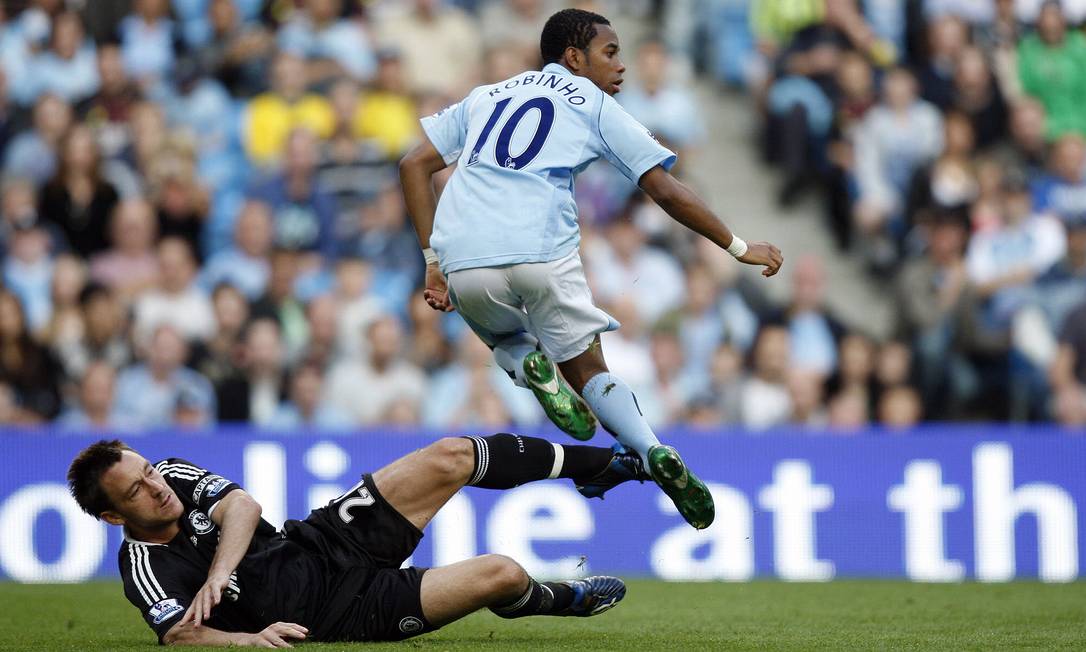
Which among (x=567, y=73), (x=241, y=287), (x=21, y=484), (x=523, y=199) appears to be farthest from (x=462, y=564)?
(x=241, y=287)

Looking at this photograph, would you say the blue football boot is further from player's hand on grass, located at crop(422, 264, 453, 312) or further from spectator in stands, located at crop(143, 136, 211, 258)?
spectator in stands, located at crop(143, 136, 211, 258)

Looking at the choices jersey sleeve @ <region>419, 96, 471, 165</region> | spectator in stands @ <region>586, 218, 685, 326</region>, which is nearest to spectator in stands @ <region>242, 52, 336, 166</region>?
spectator in stands @ <region>586, 218, 685, 326</region>

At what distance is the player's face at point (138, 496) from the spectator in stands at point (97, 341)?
530cm

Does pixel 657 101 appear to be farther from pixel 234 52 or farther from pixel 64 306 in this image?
pixel 64 306

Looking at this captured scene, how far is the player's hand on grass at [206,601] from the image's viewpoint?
610cm

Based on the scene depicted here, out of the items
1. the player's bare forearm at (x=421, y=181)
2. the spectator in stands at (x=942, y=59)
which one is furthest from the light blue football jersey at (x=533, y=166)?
the spectator in stands at (x=942, y=59)

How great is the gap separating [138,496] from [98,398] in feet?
16.9

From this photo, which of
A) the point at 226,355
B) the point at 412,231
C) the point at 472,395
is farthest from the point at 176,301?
the point at 472,395

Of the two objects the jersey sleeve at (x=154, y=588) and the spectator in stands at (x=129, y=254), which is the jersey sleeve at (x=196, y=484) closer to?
the jersey sleeve at (x=154, y=588)

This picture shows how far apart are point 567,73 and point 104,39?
8.23 metres

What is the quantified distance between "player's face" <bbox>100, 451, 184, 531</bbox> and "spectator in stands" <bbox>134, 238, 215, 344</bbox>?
5378mm

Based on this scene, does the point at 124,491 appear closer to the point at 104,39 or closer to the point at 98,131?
the point at 98,131

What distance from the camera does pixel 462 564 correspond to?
21.6 ft

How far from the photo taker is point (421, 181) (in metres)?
7.01
